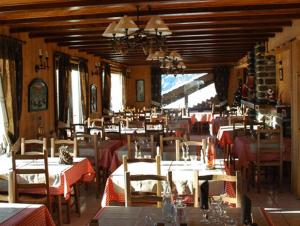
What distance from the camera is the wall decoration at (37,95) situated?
27.7 ft

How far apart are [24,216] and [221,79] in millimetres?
17522

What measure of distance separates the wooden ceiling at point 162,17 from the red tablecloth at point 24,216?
10.2ft

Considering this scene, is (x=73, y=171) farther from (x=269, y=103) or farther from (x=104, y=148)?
(x=269, y=103)

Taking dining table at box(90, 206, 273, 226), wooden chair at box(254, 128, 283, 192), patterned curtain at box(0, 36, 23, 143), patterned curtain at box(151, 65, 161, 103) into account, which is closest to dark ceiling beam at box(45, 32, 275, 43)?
patterned curtain at box(0, 36, 23, 143)

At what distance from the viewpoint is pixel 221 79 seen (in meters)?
20.0

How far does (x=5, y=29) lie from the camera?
7395 mm

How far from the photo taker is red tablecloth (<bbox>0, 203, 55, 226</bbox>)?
10.2 feet

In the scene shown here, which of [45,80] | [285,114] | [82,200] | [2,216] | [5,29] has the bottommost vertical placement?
[82,200]

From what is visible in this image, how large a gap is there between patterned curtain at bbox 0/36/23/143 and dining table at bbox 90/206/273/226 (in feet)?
14.9

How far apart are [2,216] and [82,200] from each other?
3440 mm

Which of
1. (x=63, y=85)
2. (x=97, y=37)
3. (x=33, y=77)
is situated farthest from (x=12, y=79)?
(x=63, y=85)

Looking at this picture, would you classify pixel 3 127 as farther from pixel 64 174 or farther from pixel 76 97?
pixel 76 97

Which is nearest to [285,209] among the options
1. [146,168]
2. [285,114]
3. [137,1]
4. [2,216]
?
[146,168]

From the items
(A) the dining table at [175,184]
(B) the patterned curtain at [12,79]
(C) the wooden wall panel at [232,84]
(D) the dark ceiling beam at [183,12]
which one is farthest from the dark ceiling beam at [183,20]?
(C) the wooden wall panel at [232,84]
